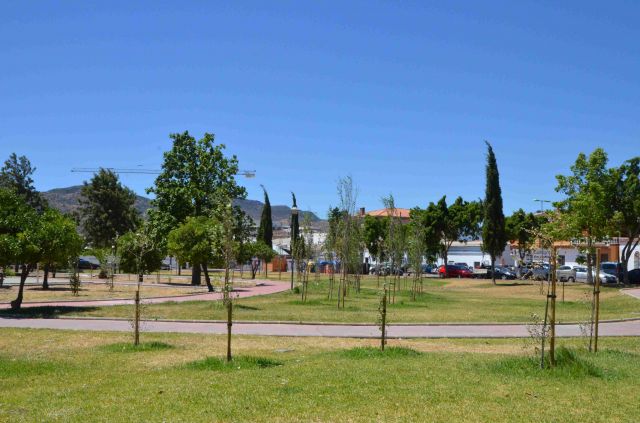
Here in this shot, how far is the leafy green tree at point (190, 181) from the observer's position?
4362 centimetres

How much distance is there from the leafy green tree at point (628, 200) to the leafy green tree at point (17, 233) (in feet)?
114

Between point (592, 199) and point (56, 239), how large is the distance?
33.2 m

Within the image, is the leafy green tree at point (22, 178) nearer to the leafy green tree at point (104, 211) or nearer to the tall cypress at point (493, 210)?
the leafy green tree at point (104, 211)

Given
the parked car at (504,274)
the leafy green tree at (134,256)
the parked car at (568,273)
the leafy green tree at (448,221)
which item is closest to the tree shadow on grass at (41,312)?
the leafy green tree at (134,256)

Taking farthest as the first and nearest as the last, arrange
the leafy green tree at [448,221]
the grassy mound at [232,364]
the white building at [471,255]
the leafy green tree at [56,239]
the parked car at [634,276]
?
1. the white building at [471,255]
2. the leafy green tree at [448,221]
3. the parked car at [634,276]
4. the leafy green tree at [56,239]
5. the grassy mound at [232,364]

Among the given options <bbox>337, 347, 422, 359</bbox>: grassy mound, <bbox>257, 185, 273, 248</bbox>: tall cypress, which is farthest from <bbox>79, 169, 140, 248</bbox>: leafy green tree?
<bbox>337, 347, 422, 359</bbox>: grassy mound

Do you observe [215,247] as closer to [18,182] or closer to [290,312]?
[290,312]

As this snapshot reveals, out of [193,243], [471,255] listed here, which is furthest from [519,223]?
[193,243]

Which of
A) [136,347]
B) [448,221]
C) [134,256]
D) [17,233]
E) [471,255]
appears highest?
[448,221]

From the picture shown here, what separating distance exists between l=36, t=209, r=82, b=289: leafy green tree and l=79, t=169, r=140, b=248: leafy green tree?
5859cm

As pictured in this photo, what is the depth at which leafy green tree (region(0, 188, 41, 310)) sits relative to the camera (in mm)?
19609

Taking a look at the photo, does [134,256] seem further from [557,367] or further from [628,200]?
[557,367]

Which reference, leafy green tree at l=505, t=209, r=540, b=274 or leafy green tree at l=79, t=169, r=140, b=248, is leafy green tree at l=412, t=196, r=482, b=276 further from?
leafy green tree at l=79, t=169, r=140, b=248

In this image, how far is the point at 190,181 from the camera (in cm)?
4516
